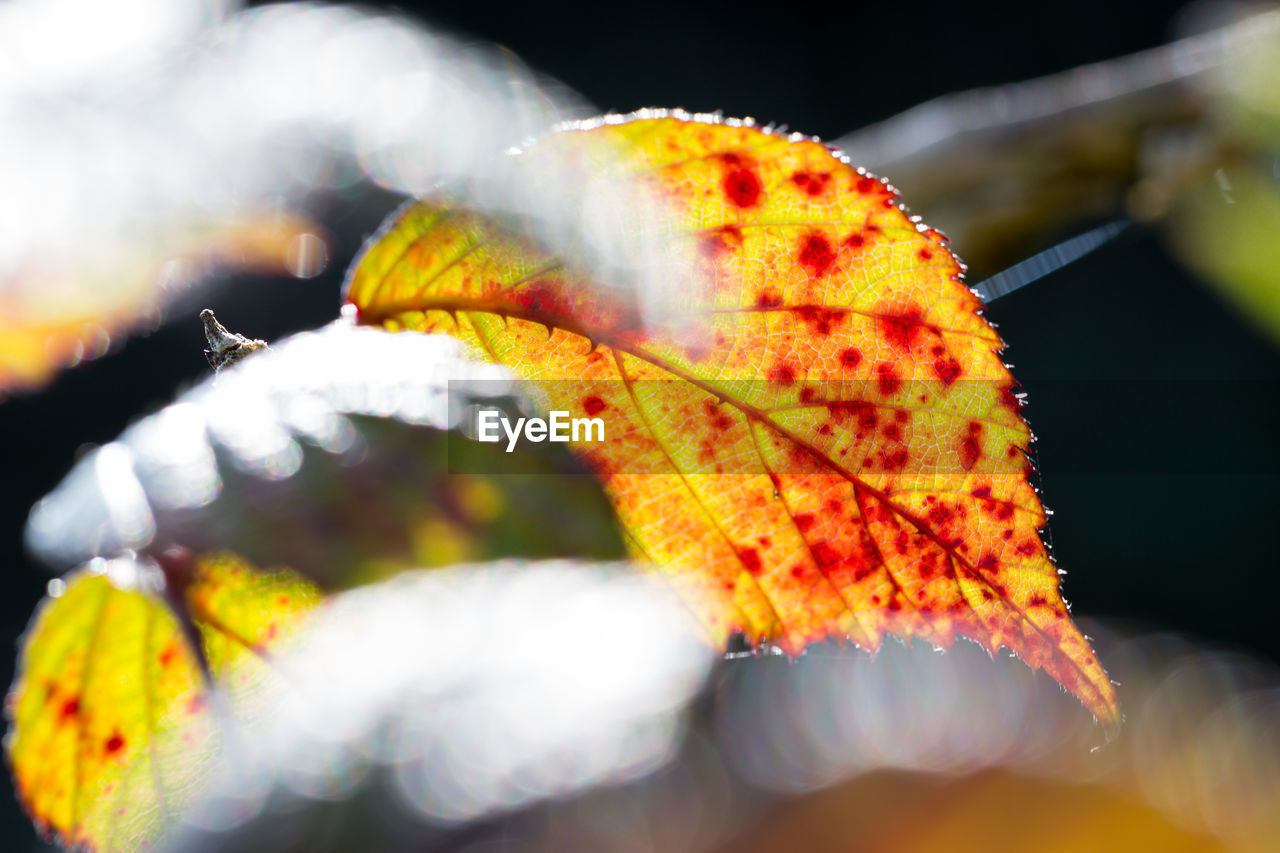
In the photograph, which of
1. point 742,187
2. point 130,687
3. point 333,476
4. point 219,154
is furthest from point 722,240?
point 219,154

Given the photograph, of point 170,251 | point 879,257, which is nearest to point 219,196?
point 170,251

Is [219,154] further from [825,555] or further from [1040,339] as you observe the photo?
[1040,339]

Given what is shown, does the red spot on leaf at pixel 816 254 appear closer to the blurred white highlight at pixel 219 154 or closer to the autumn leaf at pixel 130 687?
the blurred white highlight at pixel 219 154

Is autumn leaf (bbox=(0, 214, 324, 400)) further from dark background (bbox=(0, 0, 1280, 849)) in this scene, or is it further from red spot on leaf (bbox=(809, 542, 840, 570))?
red spot on leaf (bbox=(809, 542, 840, 570))

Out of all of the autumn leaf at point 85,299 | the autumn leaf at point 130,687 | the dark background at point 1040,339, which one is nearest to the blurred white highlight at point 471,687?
the autumn leaf at point 130,687

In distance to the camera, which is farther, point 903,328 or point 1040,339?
point 1040,339

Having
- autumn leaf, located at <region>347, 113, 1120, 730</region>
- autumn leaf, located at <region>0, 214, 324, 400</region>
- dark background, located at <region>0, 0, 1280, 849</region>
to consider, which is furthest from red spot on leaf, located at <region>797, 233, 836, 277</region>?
dark background, located at <region>0, 0, 1280, 849</region>
